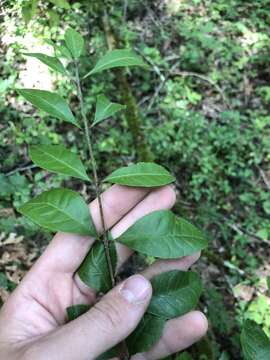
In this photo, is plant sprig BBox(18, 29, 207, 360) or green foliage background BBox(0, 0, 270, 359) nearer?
plant sprig BBox(18, 29, 207, 360)

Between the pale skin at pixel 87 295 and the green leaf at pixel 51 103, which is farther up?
the green leaf at pixel 51 103

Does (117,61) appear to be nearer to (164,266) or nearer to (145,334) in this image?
(164,266)

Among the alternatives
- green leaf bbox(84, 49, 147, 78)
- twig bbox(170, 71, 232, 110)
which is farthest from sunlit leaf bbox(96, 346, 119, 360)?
twig bbox(170, 71, 232, 110)

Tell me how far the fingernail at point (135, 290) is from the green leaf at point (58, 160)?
1.36 feet

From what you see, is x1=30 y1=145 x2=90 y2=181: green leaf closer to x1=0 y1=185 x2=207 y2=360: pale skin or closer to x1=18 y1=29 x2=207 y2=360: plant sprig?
x1=18 y1=29 x2=207 y2=360: plant sprig

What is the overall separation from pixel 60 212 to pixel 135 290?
38 centimetres

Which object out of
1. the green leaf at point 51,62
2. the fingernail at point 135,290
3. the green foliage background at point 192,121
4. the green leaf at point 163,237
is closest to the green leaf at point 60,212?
the green leaf at point 163,237

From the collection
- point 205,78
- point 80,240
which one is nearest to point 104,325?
point 80,240

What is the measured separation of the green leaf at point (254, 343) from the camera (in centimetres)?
133

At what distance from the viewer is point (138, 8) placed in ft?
14.2

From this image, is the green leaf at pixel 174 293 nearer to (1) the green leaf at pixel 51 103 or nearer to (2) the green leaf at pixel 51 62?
(1) the green leaf at pixel 51 103

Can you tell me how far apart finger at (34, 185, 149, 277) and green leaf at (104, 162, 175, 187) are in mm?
185

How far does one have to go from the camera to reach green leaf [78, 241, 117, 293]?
1.55 m

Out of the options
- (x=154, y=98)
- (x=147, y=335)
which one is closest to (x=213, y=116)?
(x=154, y=98)
